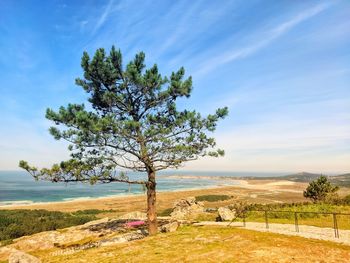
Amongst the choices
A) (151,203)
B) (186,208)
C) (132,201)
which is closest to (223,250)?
(151,203)

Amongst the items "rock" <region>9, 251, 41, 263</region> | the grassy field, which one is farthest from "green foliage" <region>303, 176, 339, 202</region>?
"rock" <region>9, 251, 41, 263</region>

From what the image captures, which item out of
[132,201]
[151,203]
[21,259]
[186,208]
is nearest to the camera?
[21,259]

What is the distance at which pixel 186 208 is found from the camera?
29125 millimetres

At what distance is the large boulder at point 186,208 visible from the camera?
91.3 feet

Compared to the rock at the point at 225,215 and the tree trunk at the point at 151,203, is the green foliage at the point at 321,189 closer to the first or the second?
the rock at the point at 225,215

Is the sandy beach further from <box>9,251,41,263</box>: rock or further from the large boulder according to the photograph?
<box>9,251,41,263</box>: rock

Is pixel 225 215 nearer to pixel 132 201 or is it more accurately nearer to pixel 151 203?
pixel 151 203

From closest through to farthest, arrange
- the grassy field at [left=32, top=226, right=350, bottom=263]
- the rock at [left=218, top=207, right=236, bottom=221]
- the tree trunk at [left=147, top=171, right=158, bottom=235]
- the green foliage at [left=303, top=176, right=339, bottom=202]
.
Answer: the grassy field at [left=32, top=226, right=350, bottom=263]
the tree trunk at [left=147, top=171, right=158, bottom=235]
the rock at [left=218, top=207, right=236, bottom=221]
the green foliage at [left=303, top=176, right=339, bottom=202]

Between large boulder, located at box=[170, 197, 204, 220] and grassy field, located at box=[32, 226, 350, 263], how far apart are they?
12045 millimetres

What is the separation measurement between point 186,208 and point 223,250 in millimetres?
17443

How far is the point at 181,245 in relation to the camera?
13547 mm

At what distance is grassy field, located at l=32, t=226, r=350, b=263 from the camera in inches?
421

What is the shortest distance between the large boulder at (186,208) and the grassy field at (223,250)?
1205 cm

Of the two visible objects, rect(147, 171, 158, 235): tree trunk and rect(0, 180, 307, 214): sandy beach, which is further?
rect(0, 180, 307, 214): sandy beach
